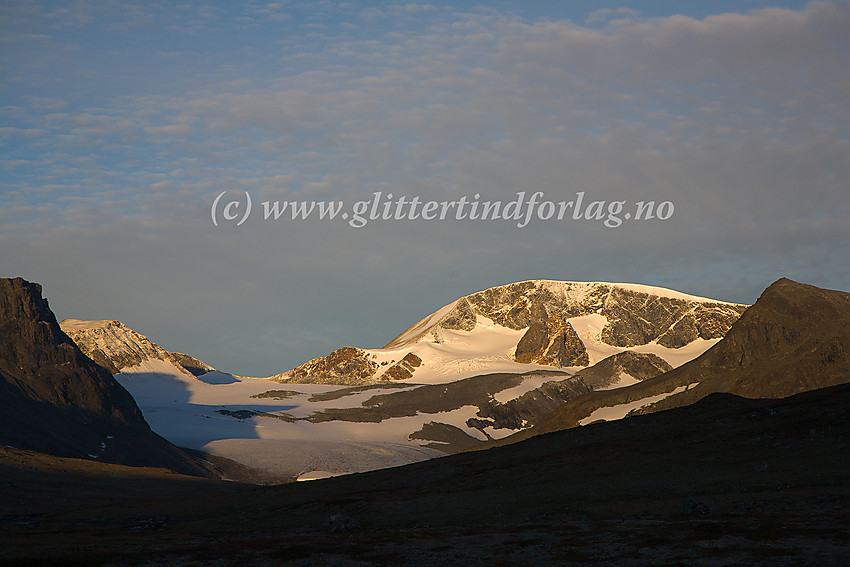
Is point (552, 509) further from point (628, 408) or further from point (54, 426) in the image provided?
point (54, 426)

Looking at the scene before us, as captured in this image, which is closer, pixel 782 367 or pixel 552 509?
pixel 552 509

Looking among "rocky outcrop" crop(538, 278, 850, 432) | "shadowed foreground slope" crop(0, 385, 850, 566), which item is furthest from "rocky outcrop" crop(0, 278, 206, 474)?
"rocky outcrop" crop(538, 278, 850, 432)

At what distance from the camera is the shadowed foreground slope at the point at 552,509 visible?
36.6m

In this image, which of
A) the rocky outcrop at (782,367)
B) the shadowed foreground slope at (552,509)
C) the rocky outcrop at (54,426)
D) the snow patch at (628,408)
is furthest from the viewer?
the snow patch at (628,408)

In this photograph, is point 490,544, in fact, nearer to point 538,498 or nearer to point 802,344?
point 538,498

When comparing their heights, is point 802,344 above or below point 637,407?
above

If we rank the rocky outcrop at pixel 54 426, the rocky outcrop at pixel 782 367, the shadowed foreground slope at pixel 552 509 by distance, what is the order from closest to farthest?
the shadowed foreground slope at pixel 552 509, the rocky outcrop at pixel 782 367, the rocky outcrop at pixel 54 426

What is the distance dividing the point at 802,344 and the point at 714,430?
113581mm

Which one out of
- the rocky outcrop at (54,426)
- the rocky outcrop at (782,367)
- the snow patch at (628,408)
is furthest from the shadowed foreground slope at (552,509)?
the snow patch at (628,408)

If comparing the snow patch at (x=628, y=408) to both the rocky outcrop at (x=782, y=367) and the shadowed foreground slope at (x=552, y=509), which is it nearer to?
the rocky outcrop at (x=782, y=367)

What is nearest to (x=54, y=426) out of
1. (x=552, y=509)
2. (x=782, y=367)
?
(x=552, y=509)

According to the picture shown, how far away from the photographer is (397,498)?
237 ft

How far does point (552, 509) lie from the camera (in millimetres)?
54281

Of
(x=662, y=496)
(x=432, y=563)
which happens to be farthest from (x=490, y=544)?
(x=662, y=496)
